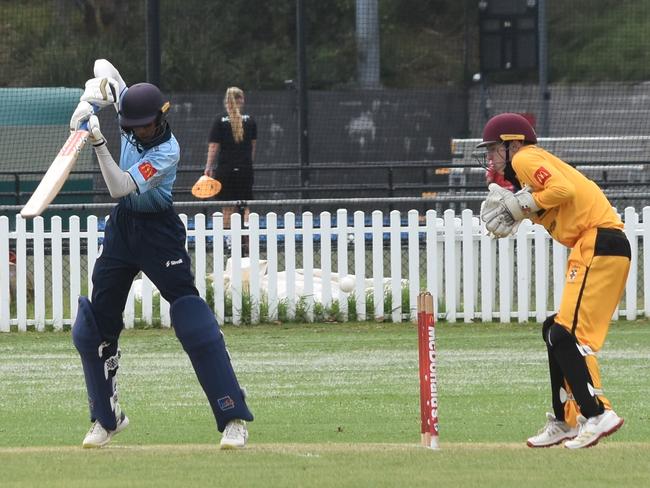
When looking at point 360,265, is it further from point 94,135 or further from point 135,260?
point 94,135

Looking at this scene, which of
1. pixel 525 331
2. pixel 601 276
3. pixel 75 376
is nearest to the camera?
pixel 601 276

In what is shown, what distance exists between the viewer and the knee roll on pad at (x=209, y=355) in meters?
7.84

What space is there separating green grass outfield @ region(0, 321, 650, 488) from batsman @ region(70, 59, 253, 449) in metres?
0.39

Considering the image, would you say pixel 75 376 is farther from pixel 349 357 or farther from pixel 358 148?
pixel 358 148

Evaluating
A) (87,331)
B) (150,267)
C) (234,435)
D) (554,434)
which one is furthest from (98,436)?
(554,434)

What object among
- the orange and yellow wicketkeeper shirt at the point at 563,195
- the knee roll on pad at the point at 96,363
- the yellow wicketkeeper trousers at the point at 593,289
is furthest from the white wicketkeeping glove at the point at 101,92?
the yellow wicketkeeper trousers at the point at 593,289

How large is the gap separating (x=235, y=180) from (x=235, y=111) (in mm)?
847

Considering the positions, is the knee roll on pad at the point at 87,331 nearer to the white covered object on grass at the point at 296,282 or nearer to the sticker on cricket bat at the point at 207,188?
the white covered object on grass at the point at 296,282

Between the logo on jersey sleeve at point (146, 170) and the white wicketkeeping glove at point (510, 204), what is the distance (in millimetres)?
1766

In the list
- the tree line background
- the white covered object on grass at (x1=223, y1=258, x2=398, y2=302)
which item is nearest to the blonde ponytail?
the white covered object on grass at (x1=223, y1=258, x2=398, y2=302)

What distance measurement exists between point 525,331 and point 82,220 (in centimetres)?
933

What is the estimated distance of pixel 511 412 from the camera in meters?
9.52

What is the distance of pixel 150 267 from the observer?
25.6 ft

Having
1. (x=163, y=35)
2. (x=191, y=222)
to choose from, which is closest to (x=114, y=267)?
(x=191, y=222)
